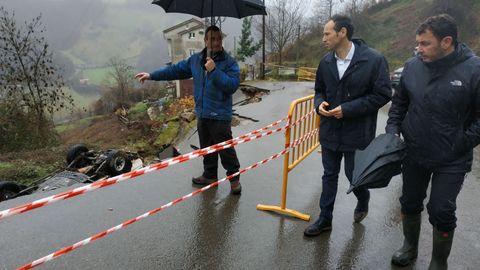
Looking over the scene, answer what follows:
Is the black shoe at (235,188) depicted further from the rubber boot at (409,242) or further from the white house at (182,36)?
the white house at (182,36)

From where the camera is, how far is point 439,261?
108 inches

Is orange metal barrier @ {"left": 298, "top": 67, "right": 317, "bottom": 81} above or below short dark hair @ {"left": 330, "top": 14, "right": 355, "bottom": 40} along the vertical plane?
below

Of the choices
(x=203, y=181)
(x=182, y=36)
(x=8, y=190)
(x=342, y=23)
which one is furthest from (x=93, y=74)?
(x=342, y=23)

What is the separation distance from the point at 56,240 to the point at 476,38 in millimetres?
37638

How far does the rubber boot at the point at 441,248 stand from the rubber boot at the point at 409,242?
27 cm

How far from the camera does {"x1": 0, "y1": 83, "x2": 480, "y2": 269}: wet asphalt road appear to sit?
123 inches

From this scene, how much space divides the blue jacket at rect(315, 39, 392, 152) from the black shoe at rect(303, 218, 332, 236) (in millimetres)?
820

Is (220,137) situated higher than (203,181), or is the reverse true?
(220,137)

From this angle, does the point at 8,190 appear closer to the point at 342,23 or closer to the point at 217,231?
the point at 217,231

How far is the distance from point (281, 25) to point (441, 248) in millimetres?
40566

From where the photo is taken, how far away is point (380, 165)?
2.57m

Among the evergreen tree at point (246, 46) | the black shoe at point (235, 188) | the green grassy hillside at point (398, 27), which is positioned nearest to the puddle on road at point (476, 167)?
the black shoe at point (235, 188)

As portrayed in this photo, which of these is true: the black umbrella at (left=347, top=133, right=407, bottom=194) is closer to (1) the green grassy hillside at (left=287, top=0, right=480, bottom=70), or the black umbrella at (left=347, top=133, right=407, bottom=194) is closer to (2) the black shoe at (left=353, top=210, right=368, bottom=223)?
(2) the black shoe at (left=353, top=210, right=368, bottom=223)

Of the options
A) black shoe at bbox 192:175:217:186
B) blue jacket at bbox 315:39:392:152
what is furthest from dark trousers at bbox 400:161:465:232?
black shoe at bbox 192:175:217:186
